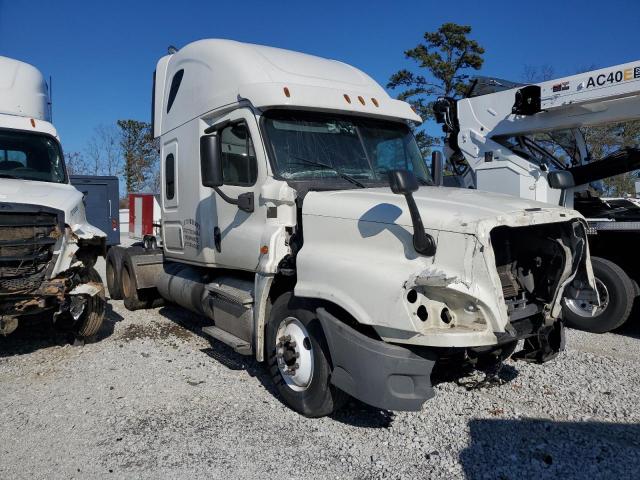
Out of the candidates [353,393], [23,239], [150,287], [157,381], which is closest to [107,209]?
[150,287]

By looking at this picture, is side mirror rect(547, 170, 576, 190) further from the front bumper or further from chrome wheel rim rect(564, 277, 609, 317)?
the front bumper

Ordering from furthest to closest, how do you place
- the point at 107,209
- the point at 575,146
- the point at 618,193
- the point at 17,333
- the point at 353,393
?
the point at 107,209 → the point at 618,193 → the point at 575,146 → the point at 17,333 → the point at 353,393

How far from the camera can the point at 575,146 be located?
25.9 feet

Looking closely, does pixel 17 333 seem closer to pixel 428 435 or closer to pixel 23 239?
pixel 23 239

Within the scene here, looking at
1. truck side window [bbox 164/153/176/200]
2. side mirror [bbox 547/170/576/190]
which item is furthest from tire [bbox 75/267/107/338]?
side mirror [bbox 547/170/576/190]

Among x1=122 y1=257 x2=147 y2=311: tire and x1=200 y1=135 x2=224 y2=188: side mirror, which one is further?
x1=122 y1=257 x2=147 y2=311: tire

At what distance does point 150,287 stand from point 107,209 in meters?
9.24

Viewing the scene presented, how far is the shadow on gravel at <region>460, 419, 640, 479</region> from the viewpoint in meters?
3.41

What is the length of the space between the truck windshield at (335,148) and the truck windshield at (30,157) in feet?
12.2

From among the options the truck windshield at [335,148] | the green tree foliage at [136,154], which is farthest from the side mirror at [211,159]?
the green tree foliage at [136,154]

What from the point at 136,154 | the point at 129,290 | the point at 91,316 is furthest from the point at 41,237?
the point at 136,154

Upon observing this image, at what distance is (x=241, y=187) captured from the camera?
16.4 ft

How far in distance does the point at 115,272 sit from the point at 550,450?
7099mm

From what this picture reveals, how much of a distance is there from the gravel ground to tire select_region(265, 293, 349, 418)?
0.57 feet
